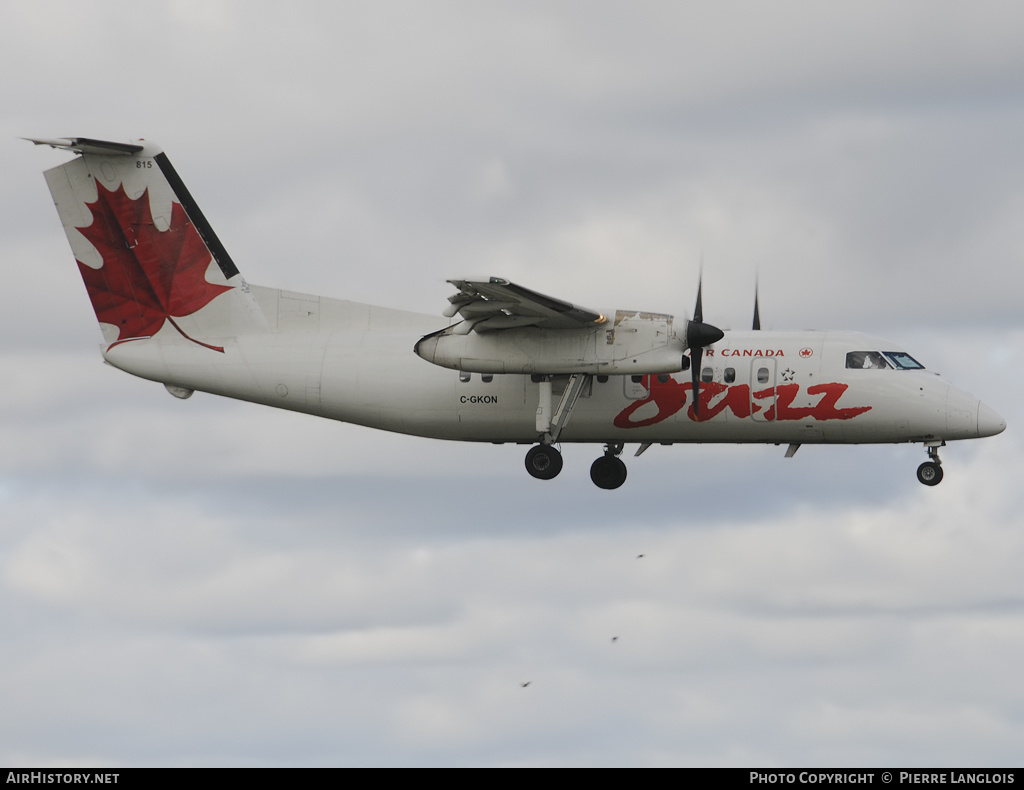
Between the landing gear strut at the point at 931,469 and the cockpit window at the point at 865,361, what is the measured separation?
78.5 inches

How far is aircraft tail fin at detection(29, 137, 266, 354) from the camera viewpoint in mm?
31422

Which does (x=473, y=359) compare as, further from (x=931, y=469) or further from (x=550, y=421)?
(x=931, y=469)

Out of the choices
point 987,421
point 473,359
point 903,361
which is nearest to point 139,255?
point 473,359

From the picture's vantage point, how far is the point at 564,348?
29078 mm

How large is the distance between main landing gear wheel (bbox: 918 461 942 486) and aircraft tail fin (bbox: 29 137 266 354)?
45.3 ft

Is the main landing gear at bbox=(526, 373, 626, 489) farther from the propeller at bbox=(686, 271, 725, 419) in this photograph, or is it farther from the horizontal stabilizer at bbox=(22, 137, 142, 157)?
the horizontal stabilizer at bbox=(22, 137, 142, 157)

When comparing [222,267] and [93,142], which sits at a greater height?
[93,142]

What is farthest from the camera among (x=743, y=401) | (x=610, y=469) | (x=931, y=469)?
(x=610, y=469)

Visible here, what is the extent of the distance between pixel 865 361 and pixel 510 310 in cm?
725
